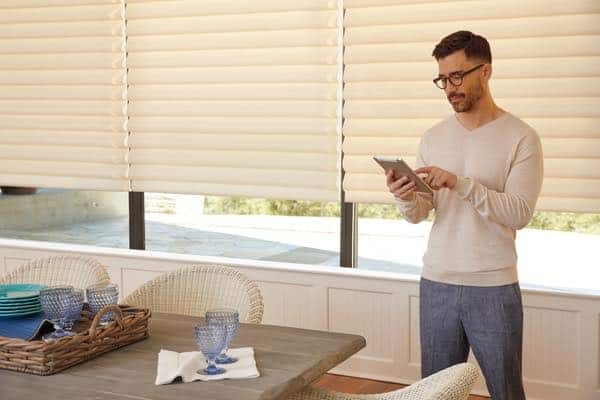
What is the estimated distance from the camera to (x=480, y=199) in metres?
2.70

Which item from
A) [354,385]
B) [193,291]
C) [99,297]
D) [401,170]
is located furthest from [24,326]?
[354,385]

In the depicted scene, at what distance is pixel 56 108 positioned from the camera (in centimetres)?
502

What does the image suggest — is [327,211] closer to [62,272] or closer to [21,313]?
[62,272]

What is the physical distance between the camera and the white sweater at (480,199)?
2734 mm

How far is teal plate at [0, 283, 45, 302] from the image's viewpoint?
105 inches

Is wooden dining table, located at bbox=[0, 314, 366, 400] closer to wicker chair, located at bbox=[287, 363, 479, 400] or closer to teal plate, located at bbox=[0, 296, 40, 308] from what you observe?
wicker chair, located at bbox=[287, 363, 479, 400]

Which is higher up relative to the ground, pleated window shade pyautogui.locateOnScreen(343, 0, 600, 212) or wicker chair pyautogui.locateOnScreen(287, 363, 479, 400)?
pleated window shade pyautogui.locateOnScreen(343, 0, 600, 212)

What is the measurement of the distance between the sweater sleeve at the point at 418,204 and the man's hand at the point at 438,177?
6.8 inches

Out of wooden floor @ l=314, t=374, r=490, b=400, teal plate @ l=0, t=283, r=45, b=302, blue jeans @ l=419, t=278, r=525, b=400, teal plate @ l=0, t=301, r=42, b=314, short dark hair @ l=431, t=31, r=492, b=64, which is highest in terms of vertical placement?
short dark hair @ l=431, t=31, r=492, b=64

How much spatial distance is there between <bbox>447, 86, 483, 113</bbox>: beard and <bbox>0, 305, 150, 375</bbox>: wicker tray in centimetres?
120

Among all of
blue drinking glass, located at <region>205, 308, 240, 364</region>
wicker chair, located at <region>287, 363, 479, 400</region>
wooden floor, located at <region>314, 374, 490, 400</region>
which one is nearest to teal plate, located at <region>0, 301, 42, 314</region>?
blue drinking glass, located at <region>205, 308, 240, 364</region>

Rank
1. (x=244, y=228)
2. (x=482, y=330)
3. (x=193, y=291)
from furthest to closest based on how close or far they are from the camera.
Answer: (x=244, y=228) < (x=193, y=291) < (x=482, y=330)

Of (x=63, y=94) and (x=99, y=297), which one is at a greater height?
(x=63, y=94)

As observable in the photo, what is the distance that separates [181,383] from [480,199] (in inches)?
43.6
